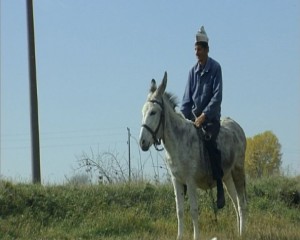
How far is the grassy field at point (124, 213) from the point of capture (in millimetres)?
12852

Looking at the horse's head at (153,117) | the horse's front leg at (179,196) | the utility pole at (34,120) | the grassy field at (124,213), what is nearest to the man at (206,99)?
the horse's front leg at (179,196)

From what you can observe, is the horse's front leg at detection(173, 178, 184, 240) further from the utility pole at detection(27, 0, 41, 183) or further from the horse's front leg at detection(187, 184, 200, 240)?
the utility pole at detection(27, 0, 41, 183)

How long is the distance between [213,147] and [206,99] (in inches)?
32.6

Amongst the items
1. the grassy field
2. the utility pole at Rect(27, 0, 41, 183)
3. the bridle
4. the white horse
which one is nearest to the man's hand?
the white horse

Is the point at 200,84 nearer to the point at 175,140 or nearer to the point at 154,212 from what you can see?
the point at 175,140

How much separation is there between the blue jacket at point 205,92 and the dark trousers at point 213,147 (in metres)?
0.13

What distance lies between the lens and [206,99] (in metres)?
11.2

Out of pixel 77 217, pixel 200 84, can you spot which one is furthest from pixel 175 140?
pixel 77 217

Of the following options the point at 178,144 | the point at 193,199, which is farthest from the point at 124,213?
the point at 178,144

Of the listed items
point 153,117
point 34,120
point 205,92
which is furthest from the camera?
point 34,120

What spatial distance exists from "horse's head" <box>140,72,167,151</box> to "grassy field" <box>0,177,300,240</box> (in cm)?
188

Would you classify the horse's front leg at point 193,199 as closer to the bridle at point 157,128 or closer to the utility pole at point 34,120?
the bridle at point 157,128

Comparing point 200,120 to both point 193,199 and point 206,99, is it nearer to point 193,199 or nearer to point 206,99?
point 206,99

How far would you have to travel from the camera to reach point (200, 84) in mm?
11359
